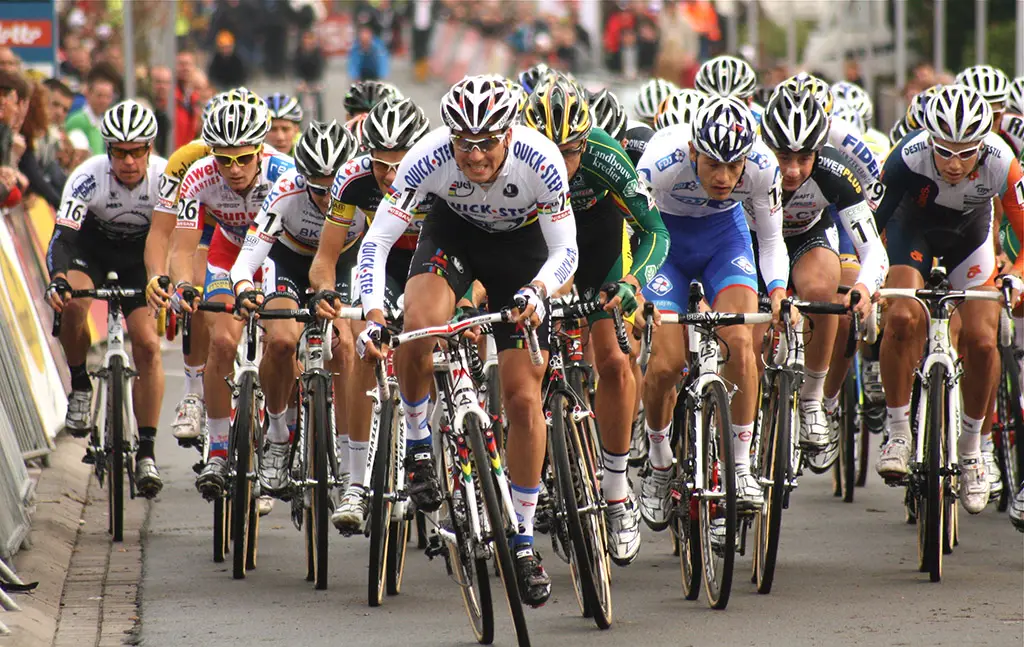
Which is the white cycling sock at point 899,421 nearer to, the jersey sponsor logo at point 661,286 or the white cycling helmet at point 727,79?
the jersey sponsor logo at point 661,286

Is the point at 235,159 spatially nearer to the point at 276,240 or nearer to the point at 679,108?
the point at 276,240

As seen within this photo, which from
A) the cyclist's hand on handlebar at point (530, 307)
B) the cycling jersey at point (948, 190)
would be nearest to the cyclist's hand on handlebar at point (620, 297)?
the cyclist's hand on handlebar at point (530, 307)

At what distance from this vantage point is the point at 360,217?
8.95 m

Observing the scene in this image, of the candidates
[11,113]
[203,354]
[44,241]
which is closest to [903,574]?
[203,354]

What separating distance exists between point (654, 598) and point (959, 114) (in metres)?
2.81

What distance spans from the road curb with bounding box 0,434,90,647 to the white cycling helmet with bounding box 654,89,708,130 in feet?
13.6

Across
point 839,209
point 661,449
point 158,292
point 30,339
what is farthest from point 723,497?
point 30,339

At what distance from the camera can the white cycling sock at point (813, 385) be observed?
9352 mm

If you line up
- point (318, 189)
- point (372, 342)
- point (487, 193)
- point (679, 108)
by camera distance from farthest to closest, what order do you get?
point (679, 108) → point (318, 189) → point (487, 193) → point (372, 342)

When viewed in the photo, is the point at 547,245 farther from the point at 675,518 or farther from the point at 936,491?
the point at 936,491

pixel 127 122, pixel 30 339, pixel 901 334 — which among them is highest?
pixel 127 122

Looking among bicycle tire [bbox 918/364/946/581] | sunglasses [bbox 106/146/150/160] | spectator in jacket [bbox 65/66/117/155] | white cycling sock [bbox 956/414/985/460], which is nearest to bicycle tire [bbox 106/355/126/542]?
sunglasses [bbox 106/146/150/160]

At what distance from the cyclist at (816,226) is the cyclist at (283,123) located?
4.33 m

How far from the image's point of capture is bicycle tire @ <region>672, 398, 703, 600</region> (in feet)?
25.1
